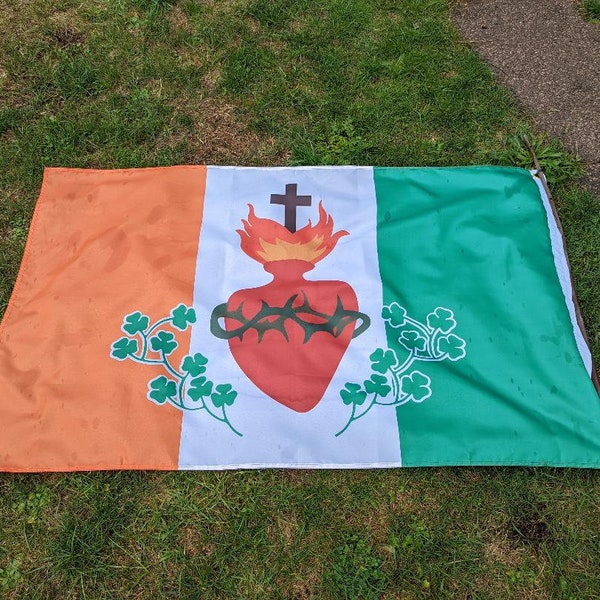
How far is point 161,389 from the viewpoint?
2.38m

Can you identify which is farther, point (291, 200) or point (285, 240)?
point (291, 200)

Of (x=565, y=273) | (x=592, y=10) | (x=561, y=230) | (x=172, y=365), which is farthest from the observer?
(x=592, y=10)

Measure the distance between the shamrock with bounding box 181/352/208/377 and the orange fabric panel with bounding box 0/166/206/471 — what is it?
53 millimetres

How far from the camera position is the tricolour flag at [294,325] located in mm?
2299

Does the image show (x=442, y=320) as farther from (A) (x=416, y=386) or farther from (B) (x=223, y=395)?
(B) (x=223, y=395)

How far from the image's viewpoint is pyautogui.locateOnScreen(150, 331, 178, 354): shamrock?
2.46 m

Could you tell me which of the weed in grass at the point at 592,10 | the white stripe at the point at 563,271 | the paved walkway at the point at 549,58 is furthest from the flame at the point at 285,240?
the weed in grass at the point at 592,10

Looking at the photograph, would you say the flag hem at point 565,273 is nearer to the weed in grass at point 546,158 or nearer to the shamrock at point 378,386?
the weed in grass at point 546,158

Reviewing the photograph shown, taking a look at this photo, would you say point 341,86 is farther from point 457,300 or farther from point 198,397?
point 198,397

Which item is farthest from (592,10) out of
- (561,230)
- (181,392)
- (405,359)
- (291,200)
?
(181,392)

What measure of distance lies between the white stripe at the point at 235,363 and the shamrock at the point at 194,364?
29mm

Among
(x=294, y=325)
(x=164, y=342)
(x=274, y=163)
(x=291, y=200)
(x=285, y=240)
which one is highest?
(x=274, y=163)

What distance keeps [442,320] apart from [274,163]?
4.28ft

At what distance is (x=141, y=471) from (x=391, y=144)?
2185 mm
